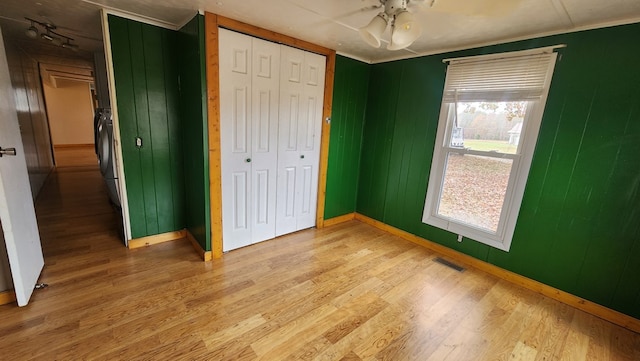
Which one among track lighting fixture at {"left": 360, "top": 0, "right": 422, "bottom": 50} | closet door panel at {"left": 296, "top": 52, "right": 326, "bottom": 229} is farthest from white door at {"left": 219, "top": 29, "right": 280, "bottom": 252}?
track lighting fixture at {"left": 360, "top": 0, "right": 422, "bottom": 50}

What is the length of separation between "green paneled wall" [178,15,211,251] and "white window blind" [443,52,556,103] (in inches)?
95.8

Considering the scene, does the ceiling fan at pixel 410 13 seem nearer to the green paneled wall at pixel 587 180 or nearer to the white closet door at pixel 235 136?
the green paneled wall at pixel 587 180

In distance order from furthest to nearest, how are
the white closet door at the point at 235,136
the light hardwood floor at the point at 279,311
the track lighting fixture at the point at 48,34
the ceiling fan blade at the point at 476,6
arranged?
the track lighting fixture at the point at 48,34 → the white closet door at the point at 235,136 → the light hardwood floor at the point at 279,311 → the ceiling fan blade at the point at 476,6

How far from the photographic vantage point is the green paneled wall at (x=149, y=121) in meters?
2.36

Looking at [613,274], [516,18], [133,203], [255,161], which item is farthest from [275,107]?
[613,274]

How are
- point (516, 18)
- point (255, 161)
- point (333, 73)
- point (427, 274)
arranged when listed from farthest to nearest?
point (333, 73) < point (255, 161) < point (427, 274) < point (516, 18)

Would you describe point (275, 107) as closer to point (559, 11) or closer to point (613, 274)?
point (559, 11)

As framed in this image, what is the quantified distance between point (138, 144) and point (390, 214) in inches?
117

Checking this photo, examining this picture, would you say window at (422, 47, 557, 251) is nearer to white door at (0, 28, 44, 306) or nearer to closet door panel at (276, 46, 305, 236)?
closet door panel at (276, 46, 305, 236)

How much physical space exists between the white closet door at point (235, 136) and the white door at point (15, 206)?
1.36m

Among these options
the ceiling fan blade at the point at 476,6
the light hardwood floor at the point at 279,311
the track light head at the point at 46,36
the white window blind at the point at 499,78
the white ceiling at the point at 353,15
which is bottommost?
the light hardwood floor at the point at 279,311

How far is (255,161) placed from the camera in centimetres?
271

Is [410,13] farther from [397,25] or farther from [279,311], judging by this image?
[279,311]

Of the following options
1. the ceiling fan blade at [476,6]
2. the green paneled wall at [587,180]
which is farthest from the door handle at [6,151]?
the green paneled wall at [587,180]
